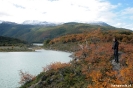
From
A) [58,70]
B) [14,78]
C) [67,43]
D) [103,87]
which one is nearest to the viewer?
[103,87]

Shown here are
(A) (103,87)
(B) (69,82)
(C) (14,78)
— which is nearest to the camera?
(A) (103,87)

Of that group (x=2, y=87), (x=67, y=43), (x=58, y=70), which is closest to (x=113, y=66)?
(x=58, y=70)

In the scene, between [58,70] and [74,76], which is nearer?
[74,76]

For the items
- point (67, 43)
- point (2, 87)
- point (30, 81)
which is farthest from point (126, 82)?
point (67, 43)

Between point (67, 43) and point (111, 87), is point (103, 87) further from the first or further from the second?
point (67, 43)

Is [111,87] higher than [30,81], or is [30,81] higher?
[111,87]

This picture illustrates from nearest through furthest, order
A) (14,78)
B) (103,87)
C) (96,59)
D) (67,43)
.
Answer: (103,87)
(96,59)
(14,78)
(67,43)

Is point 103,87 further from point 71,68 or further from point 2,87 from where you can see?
point 2,87

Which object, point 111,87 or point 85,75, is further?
point 85,75

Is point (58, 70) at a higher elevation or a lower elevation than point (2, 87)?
higher

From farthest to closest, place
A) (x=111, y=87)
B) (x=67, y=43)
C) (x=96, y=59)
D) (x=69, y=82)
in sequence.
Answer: (x=67, y=43) → (x=96, y=59) → (x=69, y=82) → (x=111, y=87)
